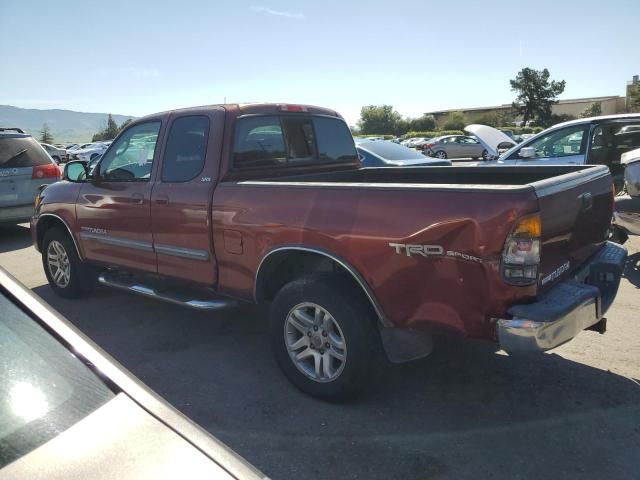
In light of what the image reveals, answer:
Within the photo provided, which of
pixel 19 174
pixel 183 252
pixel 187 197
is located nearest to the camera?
pixel 187 197

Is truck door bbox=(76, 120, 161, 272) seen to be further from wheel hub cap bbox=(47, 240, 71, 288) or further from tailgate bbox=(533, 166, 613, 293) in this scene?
tailgate bbox=(533, 166, 613, 293)

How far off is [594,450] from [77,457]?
2719 mm

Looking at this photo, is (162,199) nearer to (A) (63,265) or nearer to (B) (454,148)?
(A) (63,265)

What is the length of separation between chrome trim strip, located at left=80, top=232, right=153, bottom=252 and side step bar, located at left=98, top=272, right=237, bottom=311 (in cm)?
34

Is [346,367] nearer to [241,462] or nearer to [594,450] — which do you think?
[594,450]

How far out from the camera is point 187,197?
13.6 ft

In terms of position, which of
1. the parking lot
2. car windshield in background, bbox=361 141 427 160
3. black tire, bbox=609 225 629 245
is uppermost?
car windshield in background, bbox=361 141 427 160

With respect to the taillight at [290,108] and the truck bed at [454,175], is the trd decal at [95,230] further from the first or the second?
the taillight at [290,108]

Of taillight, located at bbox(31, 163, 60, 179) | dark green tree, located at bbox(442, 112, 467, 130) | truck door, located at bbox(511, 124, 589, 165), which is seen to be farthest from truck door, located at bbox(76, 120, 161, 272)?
dark green tree, located at bbox(442, 112, 467, 130)

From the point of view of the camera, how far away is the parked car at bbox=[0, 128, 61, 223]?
8961 millimetres

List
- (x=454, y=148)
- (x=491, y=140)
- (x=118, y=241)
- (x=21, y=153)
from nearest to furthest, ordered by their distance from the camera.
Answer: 1. (x=118, y=241)
2. (x=491, y=140)
3. (x=21, y=153)
4. (x=454, y=148)

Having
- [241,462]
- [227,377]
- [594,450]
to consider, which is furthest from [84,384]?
[594,450]

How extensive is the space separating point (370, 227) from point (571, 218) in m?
1.21

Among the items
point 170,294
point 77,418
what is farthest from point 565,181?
point 170,294
